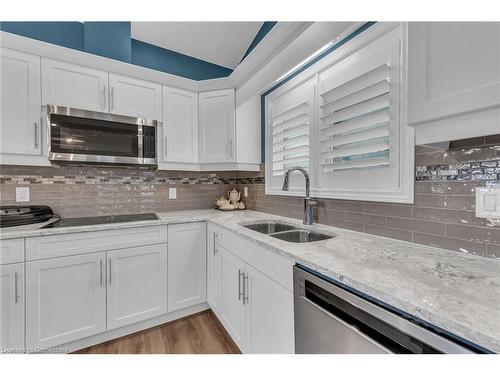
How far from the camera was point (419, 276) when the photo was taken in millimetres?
743

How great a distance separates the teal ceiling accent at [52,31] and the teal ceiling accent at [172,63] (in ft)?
1.58

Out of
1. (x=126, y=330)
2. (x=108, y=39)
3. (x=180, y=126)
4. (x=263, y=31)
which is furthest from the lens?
(x=263, y=31)

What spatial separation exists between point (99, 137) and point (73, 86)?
17.3 inches

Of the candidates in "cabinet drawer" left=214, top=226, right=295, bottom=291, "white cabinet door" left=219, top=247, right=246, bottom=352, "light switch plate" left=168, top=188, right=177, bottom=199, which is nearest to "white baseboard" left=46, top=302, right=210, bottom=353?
"white cabinet door" left=219, top=247, right=246, bottom=352

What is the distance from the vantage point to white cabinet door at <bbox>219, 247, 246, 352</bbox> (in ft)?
4.86

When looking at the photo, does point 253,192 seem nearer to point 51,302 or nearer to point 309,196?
point 309,196

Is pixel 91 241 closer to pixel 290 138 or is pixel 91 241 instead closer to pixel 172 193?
pixel 172 193

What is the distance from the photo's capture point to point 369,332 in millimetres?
710

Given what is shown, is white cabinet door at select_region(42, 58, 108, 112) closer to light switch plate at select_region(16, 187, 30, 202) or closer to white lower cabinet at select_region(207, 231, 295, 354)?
light switch plate at select_region(16, 187, 30, 202)

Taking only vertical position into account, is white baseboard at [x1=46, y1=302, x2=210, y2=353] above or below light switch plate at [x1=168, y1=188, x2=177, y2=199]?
below

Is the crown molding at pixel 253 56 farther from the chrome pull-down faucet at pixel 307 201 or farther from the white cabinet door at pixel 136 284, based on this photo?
the white cabinet door at pixel 136 284

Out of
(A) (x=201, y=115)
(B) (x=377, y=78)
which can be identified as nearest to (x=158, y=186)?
(A) (x=201, y=115)

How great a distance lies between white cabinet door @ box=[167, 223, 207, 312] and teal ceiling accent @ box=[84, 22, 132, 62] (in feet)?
5.44

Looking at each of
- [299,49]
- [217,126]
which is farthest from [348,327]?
[217,126]
